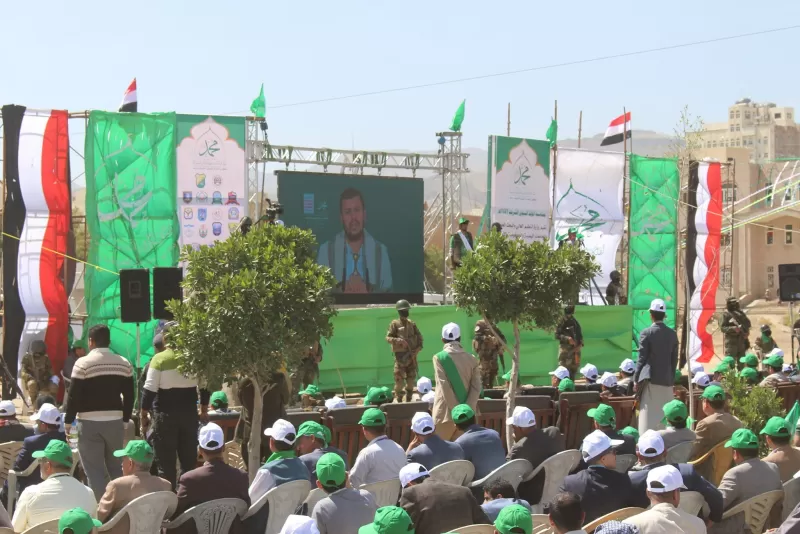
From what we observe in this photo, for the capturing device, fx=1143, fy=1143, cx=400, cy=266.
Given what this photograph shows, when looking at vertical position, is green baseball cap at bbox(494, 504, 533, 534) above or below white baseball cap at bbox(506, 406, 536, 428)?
below

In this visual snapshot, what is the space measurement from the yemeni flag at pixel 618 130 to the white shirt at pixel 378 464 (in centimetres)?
2034

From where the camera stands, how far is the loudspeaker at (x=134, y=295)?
483 inches

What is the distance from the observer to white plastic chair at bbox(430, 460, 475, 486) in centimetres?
759

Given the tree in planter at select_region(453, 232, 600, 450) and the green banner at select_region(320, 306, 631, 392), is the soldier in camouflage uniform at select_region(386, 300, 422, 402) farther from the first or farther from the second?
the tree in planter at select_region(453, 232, 600, 450)

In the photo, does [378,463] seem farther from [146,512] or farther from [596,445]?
[146,512]

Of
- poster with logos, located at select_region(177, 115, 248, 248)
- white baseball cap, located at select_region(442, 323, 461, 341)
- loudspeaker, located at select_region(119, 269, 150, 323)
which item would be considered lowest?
white baseball cap, located at select_region(442, 323, 461, 341)

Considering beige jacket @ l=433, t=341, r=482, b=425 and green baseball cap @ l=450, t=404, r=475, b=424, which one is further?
beige jacket @ l=433, t=341, r=482, b=425

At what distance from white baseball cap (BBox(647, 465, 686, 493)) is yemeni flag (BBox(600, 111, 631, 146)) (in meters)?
21.7

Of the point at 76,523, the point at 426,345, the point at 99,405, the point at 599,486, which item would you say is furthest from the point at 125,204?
the point at 76,523

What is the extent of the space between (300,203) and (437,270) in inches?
1284

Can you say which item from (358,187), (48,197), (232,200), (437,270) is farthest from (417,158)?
(437,270)

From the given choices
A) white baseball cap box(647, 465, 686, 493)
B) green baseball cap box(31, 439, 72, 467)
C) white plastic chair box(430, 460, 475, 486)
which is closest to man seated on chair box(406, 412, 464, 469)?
white plastic chair box(430, 460, 475, 486)

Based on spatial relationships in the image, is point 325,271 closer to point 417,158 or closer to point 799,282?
point 799,282

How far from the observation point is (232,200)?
20.2 meters
